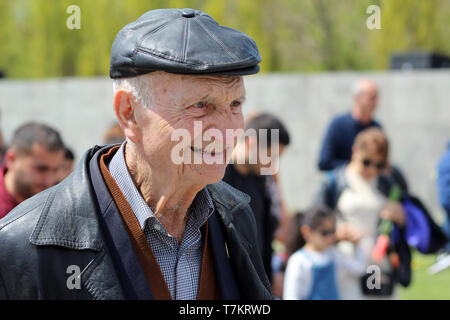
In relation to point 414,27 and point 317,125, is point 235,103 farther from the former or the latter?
point 414,27

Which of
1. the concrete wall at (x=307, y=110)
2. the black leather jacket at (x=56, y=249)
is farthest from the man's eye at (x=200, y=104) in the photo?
the concrete wall at (x=307, y=110)

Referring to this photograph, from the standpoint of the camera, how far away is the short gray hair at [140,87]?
6.58 feet

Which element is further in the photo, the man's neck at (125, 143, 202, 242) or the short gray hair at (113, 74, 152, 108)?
the man's neck at (125, 143, 202, 242)

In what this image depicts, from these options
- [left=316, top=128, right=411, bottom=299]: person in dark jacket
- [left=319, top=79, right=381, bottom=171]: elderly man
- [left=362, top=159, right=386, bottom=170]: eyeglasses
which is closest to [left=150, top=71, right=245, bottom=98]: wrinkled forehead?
[left=316, top=128, right=411, bottom=299]: person in dark jacket

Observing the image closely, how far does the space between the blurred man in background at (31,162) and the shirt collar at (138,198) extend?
2.04 metres

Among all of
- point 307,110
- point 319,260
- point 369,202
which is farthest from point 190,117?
point 307,110

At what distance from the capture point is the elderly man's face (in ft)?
6.46

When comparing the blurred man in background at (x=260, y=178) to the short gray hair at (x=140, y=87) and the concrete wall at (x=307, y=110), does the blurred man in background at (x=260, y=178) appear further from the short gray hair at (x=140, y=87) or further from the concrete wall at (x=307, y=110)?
the concrete wall at (x=307, y=110)

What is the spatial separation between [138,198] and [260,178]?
2.82 meters

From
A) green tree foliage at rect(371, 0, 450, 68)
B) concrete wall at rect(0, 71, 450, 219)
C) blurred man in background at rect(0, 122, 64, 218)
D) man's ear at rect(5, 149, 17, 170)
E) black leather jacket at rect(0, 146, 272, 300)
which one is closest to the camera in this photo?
black leather jacket at rect(0, 146, 272, 300)

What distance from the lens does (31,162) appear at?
14.4 ft

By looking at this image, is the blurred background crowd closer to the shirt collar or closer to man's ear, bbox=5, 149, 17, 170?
man's ear, bbox=5, 149, 17, 170
